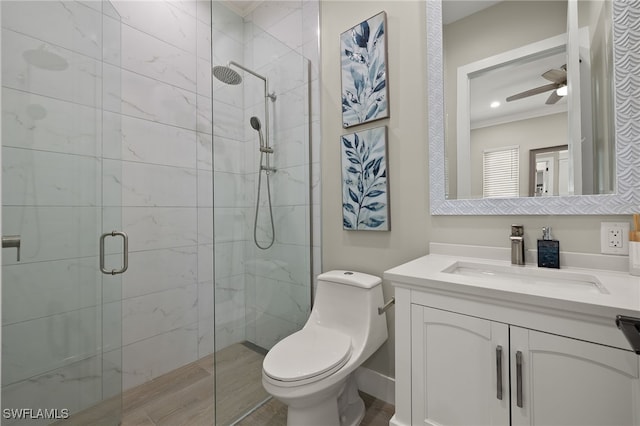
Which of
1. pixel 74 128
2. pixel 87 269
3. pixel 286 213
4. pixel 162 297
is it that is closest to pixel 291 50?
pixel 286 213

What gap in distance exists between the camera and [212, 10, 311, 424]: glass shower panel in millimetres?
1458

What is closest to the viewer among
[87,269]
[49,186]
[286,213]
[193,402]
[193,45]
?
[49,186]

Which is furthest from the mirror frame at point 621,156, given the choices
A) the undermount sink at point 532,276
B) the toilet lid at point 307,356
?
the toilet lid at point 307,356

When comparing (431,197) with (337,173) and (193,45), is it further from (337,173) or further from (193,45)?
(193,45)

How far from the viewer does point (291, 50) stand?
186 centimetres

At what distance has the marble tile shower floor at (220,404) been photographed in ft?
4.67

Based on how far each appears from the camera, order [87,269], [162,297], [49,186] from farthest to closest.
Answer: [162,297]
[87,269]
[49,186]

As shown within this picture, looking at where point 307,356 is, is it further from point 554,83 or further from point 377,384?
point 554,83

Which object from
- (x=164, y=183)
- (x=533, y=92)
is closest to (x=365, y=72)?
(x=533, y=92)

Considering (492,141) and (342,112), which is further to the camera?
(342,112)

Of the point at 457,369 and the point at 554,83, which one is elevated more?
the point at 554,83

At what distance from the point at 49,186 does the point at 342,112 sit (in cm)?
151

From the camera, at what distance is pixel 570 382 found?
81 cm

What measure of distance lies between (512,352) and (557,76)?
44.9 inches
